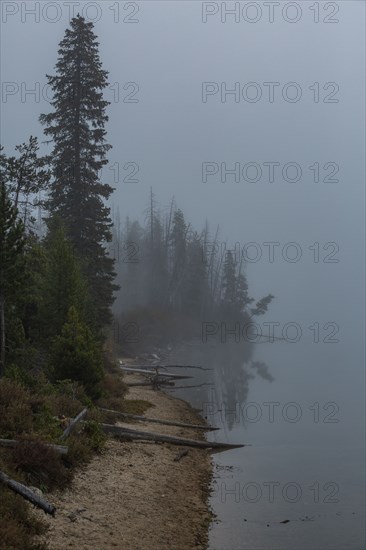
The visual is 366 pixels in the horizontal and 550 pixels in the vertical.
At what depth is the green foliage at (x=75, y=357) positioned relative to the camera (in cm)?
1973

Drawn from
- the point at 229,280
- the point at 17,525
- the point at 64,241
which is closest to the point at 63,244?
the point at 64,241

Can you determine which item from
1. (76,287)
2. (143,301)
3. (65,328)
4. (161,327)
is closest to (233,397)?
(76,287)

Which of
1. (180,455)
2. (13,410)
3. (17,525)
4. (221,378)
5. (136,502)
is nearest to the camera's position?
(17,525)

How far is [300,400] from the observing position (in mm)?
33656

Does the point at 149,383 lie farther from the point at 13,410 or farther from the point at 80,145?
the point at 13,410

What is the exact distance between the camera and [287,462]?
19.5 metres

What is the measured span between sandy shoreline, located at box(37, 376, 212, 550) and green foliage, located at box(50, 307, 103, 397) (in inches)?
131

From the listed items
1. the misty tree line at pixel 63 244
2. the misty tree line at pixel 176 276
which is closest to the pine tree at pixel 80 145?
the misty tree line at pixel 63 244

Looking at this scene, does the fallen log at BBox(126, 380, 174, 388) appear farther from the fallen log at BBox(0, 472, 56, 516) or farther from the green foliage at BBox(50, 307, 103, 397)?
the fallen log at BBox(0, 472, 56, 516)

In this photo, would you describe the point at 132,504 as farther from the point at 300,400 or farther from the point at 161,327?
the point at 161,327

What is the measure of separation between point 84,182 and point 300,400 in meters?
19.6

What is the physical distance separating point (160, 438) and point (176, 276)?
60.8 m

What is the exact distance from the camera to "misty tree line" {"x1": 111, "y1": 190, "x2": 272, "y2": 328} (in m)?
80.6

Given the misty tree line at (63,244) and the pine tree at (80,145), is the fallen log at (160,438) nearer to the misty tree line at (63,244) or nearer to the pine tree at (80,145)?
the misty tree line at (63,244)
